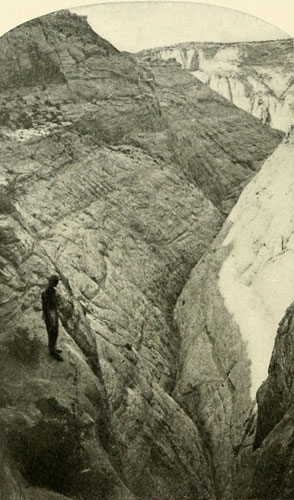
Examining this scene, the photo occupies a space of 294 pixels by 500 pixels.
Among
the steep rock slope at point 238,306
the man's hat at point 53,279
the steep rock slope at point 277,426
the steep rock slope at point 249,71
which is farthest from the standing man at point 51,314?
the steep rock slope at point 249,71

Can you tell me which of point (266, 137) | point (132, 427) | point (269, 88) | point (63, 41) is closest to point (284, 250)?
point (266, 137)

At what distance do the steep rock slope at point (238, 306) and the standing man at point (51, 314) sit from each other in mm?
1203

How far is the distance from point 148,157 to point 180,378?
2235 mm

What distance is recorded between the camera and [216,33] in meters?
7.21

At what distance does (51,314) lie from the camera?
6.66 m

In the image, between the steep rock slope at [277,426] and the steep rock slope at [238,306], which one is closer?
the steep rock slope at [277,426]

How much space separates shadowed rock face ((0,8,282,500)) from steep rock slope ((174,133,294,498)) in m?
0.04

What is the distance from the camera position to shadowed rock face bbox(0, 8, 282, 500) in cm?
651

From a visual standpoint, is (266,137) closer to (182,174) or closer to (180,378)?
(182,174)

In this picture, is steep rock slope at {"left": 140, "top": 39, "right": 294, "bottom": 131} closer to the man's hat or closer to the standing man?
the man's hat

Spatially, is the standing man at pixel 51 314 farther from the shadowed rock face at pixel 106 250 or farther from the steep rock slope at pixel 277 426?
the steep rock slope at pixel 277 426

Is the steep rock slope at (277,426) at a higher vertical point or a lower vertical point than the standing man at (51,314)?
lower

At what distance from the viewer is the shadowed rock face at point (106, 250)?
21.4 ft

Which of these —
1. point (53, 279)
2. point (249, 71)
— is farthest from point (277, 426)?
point (249, 71)
